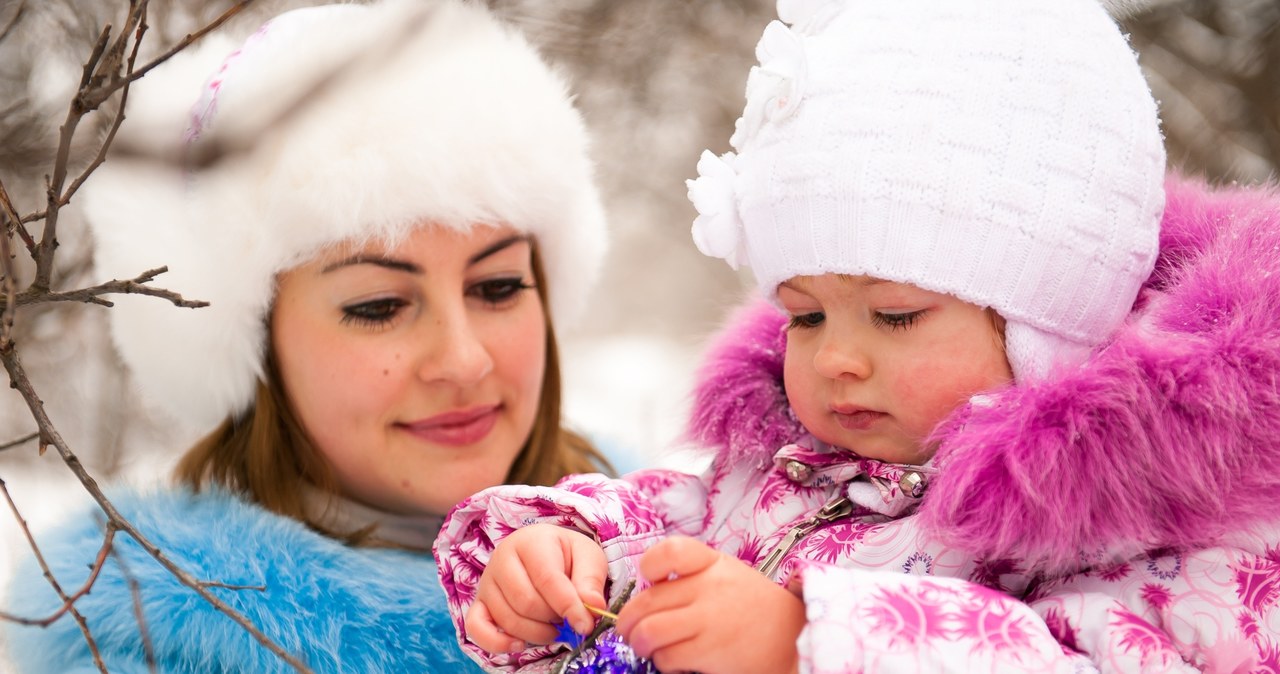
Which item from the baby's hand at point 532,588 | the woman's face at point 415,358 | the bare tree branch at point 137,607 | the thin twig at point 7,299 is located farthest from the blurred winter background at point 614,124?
the thin twig at point 7,299

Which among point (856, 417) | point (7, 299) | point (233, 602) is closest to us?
point (7, 299)

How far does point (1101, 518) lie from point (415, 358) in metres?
1.26

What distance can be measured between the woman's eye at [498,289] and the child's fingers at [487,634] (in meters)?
0.85

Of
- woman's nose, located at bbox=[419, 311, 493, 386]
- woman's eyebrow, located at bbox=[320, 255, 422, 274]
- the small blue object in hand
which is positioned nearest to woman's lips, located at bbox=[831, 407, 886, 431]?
the small blue object in hand

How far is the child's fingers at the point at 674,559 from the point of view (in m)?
1.17

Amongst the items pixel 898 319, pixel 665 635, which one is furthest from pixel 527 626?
pixel 898 319

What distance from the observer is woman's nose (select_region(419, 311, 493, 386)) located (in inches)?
80.7

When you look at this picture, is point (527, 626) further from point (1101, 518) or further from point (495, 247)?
point (495, 247)

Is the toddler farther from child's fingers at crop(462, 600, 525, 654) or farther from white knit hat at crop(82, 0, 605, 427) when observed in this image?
white knit hat at crop(82, 0, 605, 427)

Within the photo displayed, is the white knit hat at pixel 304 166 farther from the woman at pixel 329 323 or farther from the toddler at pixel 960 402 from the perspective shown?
the toddler at pixel 960 402

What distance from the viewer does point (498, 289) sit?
87.0 inches

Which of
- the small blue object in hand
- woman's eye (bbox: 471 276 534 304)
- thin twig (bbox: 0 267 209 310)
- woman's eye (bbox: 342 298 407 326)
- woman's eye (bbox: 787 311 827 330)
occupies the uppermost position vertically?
thin twig (bbox: 0 267 209 310)

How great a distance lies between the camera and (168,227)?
81.5 inches

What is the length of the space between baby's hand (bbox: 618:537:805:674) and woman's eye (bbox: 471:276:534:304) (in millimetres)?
1072
